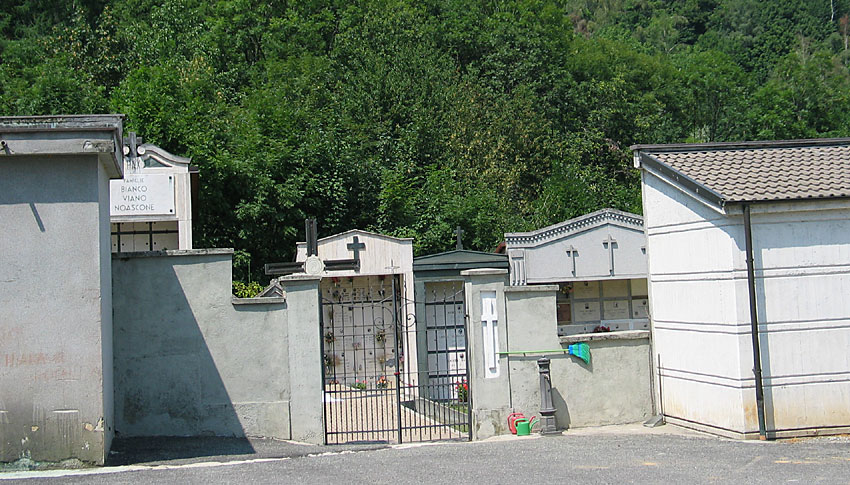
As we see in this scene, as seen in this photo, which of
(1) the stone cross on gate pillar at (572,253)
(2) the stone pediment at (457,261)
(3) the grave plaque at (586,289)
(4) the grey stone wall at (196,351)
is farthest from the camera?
(3) the grave plaque at (586,289)

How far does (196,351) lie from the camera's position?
1133cm

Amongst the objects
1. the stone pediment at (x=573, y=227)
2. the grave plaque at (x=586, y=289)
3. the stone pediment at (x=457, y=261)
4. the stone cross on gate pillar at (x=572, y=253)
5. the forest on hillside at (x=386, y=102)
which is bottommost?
the grave plaque at (x=586, y=289)

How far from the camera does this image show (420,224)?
26.0m

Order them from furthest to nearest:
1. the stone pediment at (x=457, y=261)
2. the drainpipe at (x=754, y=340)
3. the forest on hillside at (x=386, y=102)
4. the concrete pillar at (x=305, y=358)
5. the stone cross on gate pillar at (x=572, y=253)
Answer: the forest on hillside at (x=386, y=102) → the stone cross on gate pillar at (x=572, y=253) → the stone pediment at (x=457, y=261) → the concrete pillar at (x=305, y=358) → the drainpipe at (x=754, y=340)

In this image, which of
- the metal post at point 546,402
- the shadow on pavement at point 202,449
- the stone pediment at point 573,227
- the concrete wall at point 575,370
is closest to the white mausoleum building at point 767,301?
the concrete wall at point 575,370

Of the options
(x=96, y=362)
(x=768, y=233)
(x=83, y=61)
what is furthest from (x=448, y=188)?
(x=96, y=362)

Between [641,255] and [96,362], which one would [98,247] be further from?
[641,255]

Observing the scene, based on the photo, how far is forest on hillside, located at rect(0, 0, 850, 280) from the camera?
23672 mm

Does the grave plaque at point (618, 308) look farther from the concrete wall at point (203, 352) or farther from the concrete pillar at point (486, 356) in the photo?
the concrete wall at point (203, 352)

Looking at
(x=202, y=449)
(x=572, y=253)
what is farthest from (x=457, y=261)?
(x=202, y=449)

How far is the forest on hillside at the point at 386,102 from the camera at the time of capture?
77.7ft

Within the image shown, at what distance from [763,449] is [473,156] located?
71.5 ft

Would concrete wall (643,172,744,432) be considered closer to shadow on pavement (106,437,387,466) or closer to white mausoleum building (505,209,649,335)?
shadow on pavement (106,437,387,466)

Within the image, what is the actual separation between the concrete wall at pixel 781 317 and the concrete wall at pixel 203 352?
531 centimetres
